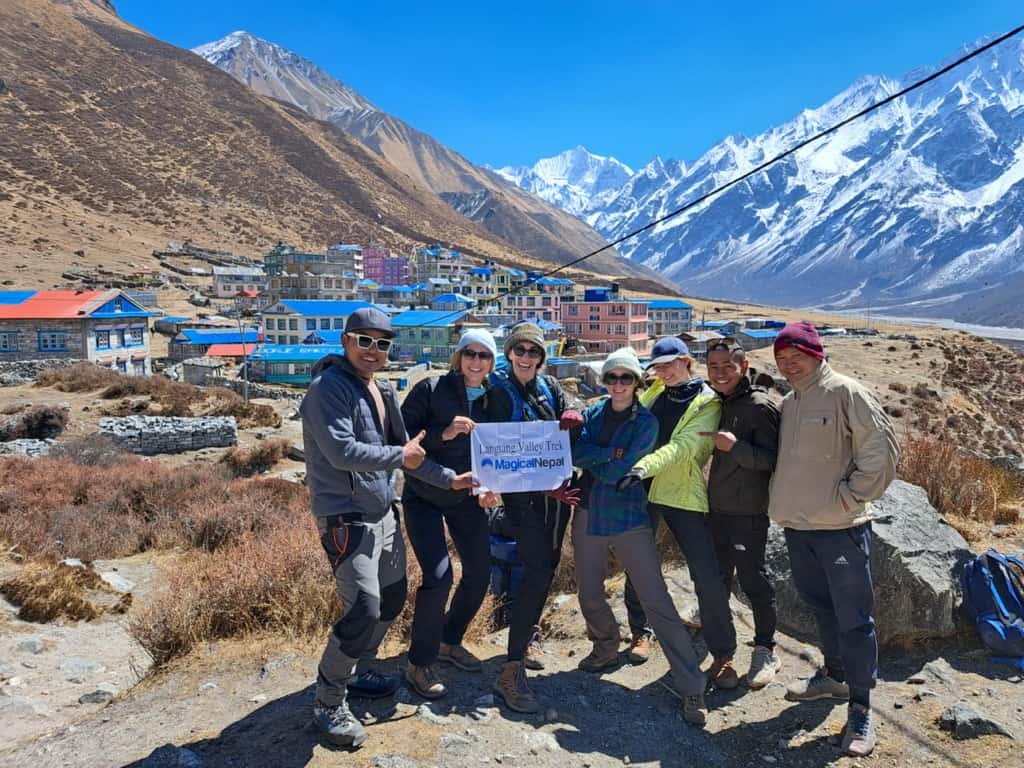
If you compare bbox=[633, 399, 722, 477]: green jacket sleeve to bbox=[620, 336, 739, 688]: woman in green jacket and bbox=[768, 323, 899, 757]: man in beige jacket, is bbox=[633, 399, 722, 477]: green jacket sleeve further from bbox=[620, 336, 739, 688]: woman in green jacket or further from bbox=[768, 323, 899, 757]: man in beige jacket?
bbox=[768, 323, 899, 757]: man in beige jacket

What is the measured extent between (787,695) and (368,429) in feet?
9.88

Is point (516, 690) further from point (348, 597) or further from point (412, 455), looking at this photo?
point (412, 455)

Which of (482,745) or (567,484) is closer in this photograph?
(482,745)

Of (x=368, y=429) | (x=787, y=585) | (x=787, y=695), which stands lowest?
(x=787, y=695)

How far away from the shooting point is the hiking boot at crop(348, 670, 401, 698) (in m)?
3.86

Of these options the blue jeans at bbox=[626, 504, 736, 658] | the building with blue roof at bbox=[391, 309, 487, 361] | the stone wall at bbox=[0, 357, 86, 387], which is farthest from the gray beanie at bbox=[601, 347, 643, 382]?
the building with blue roof at bbox=[391, 309, 487, 361]

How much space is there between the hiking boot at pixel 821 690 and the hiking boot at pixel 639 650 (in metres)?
0.92

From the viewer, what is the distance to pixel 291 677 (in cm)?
417

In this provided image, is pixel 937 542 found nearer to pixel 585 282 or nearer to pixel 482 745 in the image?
pixel 482 745

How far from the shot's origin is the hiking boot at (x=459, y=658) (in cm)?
432

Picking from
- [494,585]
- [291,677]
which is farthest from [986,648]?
[291,677]

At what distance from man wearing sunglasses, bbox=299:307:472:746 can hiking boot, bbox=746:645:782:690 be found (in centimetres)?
239

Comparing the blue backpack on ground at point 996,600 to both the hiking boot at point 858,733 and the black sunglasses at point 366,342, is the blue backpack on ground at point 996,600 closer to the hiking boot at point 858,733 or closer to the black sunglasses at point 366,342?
the hiking boot at point 858,733

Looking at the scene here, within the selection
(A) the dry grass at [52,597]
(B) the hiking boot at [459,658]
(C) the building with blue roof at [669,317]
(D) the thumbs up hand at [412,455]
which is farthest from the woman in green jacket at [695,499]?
(C) the building with blue roof at [669,317]
